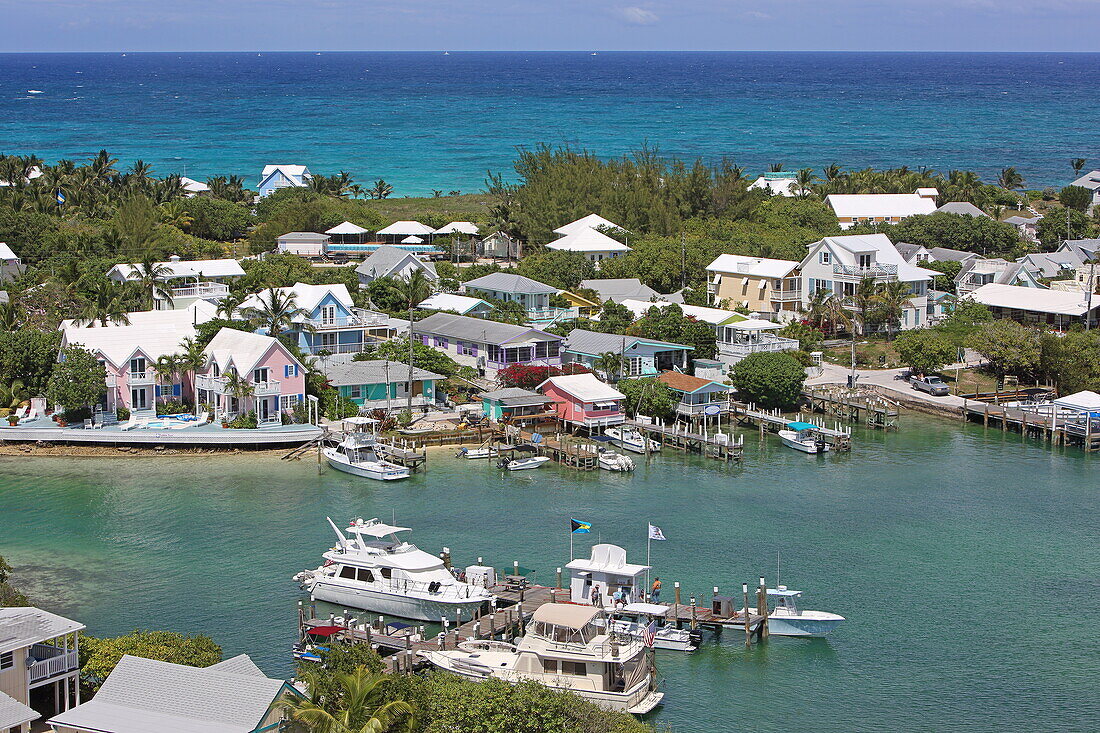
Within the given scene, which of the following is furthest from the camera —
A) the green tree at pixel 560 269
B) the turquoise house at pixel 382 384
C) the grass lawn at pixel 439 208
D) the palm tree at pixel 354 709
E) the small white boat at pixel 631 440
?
the grass lawn at pixel 439 208

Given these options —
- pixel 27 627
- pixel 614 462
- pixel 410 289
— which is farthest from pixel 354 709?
pixel 410 289

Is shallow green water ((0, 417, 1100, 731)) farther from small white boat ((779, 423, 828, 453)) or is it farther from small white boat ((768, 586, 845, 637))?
small white boat ((779, 423, 828, 453))

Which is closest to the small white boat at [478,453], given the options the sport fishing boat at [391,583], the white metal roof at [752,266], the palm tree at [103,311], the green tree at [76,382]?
the sport fishing boat at [391,583]

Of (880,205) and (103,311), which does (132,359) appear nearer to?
(103,311)

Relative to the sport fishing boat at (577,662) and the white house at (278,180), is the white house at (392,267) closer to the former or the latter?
the white house at (278,180)

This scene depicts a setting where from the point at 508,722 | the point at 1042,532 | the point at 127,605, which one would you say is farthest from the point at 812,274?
the point at 508,722

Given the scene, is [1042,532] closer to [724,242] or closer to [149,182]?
[724,242]

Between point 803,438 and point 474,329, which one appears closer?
point 803,438
